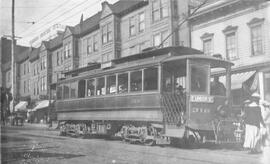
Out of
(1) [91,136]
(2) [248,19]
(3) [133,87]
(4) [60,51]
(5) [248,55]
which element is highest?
Answer: (4) [60,51]

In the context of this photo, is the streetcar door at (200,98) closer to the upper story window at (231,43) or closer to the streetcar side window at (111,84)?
the streetcar side window at (111,84)

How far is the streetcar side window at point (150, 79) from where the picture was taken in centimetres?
1029

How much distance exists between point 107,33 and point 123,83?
14290mm

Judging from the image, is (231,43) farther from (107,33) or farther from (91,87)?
(107,33)

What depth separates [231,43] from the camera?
A: 1348 centimetres

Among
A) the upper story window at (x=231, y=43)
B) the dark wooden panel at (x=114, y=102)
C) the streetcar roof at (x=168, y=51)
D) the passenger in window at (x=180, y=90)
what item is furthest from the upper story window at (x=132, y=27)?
the passenger in window at (x=180, y=90)

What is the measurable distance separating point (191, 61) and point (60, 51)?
883 inches

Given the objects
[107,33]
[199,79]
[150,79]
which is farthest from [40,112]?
[199,79]

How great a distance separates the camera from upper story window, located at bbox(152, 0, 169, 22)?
19856mm

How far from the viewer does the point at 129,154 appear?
27.2ft

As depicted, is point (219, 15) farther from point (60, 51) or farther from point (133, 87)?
point (60, 51)

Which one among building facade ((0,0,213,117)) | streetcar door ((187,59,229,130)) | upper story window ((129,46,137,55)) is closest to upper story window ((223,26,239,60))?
building facade ((0,0,213,117))

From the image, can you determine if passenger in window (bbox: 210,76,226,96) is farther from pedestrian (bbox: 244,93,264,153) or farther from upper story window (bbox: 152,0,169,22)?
upper story window (bbox: 152,0,169,22)

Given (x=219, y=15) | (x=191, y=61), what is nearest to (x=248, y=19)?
(x=219, y=15)
